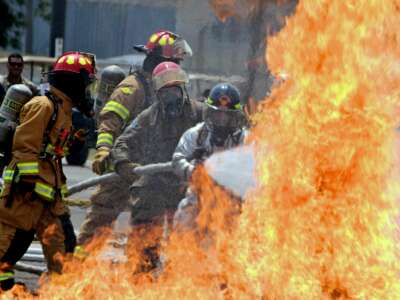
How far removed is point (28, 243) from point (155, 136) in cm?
144

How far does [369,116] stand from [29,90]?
256 cm

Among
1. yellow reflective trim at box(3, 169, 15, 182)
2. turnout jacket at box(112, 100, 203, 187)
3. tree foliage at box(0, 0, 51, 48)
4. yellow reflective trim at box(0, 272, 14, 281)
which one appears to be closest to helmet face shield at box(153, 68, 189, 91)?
turnout jacket at box(112, 100, 203, 187)

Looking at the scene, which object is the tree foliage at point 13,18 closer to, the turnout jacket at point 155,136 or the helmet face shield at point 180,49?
the helmet face shield at point 180,49

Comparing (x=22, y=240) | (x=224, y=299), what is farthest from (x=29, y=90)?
(x=224, y=299)

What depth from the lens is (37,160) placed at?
671 centimetres

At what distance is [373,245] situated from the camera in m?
5.06

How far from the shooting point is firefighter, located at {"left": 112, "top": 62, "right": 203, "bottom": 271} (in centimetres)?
768

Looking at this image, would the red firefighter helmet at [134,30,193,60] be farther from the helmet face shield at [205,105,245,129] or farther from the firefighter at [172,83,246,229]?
the helmet face shield at [205,105,245,129]

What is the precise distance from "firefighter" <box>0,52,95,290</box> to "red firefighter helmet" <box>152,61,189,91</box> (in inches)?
30.3

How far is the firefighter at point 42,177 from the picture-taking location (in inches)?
262

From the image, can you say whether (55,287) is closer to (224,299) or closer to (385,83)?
(224,299)

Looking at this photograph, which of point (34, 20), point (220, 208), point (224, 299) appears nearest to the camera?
point (224, 299)

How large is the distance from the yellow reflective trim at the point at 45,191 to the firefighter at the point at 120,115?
1250 millimetres

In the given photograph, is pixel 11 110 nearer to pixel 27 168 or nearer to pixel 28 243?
pixel 27 168
